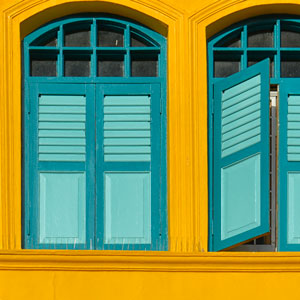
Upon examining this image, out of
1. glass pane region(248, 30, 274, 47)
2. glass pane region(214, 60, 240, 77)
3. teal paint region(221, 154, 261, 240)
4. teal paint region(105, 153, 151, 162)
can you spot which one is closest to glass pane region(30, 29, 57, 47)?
teal paint region(105, 153, 151, 162)

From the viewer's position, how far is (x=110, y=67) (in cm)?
1283

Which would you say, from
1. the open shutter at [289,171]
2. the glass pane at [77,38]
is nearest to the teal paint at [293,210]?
the open shutter at [289,171]

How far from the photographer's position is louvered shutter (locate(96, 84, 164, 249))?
12500 mm

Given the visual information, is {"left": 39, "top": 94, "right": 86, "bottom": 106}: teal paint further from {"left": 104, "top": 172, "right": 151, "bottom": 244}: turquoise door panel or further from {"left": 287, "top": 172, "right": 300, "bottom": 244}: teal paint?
{"left": 287, "top": 172, "right": 300, "bottom": 244}: teal paint

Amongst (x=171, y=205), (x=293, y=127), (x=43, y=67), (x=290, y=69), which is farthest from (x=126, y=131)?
(x=290, y=69)

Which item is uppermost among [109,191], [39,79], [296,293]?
[39,79]

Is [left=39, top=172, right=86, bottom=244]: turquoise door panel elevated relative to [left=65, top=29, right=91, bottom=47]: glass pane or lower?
lower

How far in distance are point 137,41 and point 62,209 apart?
175cm

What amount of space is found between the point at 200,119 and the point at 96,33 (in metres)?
1.29

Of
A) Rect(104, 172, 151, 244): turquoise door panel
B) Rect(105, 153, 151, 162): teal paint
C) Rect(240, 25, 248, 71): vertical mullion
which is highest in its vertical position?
Rect(240, 25, 248, 71): vertical mullion

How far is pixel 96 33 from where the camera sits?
12.8 m

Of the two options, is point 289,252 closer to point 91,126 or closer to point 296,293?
point 296,293

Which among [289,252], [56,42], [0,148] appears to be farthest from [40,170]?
[289,252]

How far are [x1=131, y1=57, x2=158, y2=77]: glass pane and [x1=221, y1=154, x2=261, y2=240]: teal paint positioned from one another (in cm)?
117
